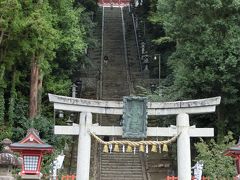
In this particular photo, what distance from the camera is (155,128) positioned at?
16.3 metres

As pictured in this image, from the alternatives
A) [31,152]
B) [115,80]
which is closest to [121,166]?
[115,80]

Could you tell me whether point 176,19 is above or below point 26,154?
above

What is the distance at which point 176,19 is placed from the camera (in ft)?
71.5

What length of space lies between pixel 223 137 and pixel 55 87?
26.7 ft

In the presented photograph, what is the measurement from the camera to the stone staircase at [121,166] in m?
21.8

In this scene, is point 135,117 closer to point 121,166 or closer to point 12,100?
point 121,166

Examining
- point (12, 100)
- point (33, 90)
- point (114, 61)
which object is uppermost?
point (114, 61)

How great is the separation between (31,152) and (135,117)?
462 cm

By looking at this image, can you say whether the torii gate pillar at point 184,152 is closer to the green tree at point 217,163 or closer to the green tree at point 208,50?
the green tree at point 217,163

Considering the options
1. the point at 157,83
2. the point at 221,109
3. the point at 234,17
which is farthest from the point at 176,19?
the point at 157,83

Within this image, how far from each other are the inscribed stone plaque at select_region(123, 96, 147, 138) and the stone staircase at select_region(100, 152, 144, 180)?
5860mm

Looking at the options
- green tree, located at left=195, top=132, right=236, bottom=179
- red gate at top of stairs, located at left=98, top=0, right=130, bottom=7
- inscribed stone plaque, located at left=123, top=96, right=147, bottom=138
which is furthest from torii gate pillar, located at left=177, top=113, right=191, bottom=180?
red gate at top of stairs, located at left=98, top=0, right=130, bottom=7

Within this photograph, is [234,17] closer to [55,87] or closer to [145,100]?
[145,100]

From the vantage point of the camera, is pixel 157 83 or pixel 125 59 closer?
pixel 157 83
